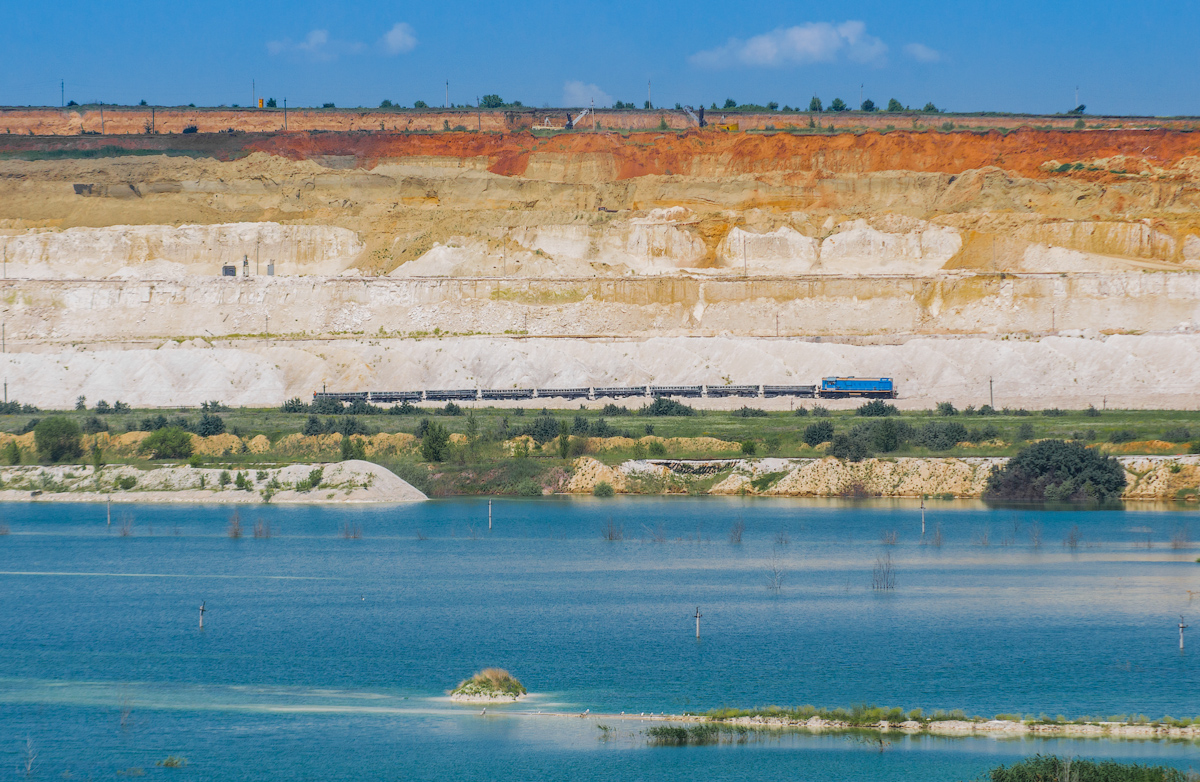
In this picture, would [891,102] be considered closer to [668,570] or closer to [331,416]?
[331,416]

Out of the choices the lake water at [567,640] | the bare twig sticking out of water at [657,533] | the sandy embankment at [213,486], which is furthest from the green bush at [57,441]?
the bare twig sticking out of water at [657,533]

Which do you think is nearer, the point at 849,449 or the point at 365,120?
the point at 849,449

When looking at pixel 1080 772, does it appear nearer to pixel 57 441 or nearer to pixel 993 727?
pixel 993 727

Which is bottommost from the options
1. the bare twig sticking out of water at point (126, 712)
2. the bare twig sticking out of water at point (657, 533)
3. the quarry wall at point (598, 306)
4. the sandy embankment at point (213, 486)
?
the bare twig sticking out of water at point (126, 712)

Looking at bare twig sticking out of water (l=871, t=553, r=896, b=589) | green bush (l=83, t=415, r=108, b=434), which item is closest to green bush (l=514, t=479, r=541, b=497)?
bare twig sticking out of water (l=871, t=553, r=896, b=589)

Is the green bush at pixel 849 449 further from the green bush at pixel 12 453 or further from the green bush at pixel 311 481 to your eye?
the green bush at pixel 12 453

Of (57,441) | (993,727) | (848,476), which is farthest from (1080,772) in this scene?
(57,441)
